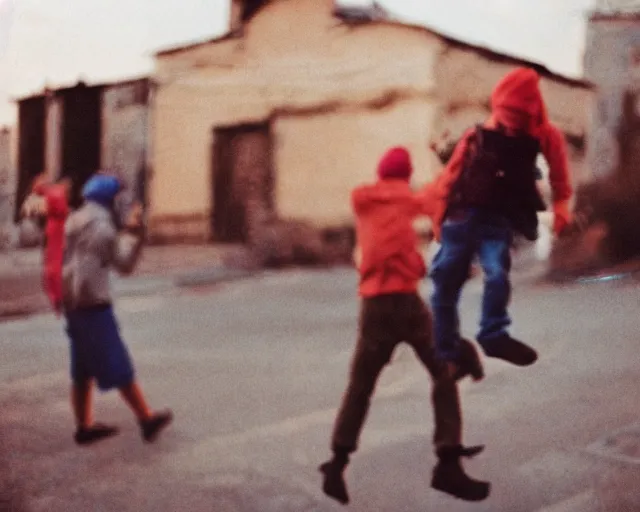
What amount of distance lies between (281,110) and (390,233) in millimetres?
562

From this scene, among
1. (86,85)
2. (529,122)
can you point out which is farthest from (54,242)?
(529,122)

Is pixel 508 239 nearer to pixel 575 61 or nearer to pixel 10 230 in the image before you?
pixel 575 61

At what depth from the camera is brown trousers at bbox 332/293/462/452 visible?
122 cm

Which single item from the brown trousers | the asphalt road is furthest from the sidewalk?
the brown trousers

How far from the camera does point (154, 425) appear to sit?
1599mm

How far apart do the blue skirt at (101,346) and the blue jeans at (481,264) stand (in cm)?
79

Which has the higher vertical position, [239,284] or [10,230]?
[10,230]

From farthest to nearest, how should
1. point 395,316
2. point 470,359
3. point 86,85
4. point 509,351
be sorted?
point 86,85 < point 395,316 < point 470,359 < point 509,351

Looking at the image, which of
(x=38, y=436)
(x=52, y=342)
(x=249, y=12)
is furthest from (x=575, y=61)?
(x=38, y=436)

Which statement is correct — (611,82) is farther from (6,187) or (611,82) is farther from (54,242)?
(6,187)

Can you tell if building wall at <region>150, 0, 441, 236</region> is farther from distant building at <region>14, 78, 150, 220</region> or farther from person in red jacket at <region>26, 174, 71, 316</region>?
person in red jacket at <region>26, 174, 71, 316</region>

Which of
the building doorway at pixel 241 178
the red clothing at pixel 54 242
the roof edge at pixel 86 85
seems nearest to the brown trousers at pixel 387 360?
the building doorway at pixel 241 178

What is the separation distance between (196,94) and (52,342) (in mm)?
740

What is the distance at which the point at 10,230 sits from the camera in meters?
1.68
